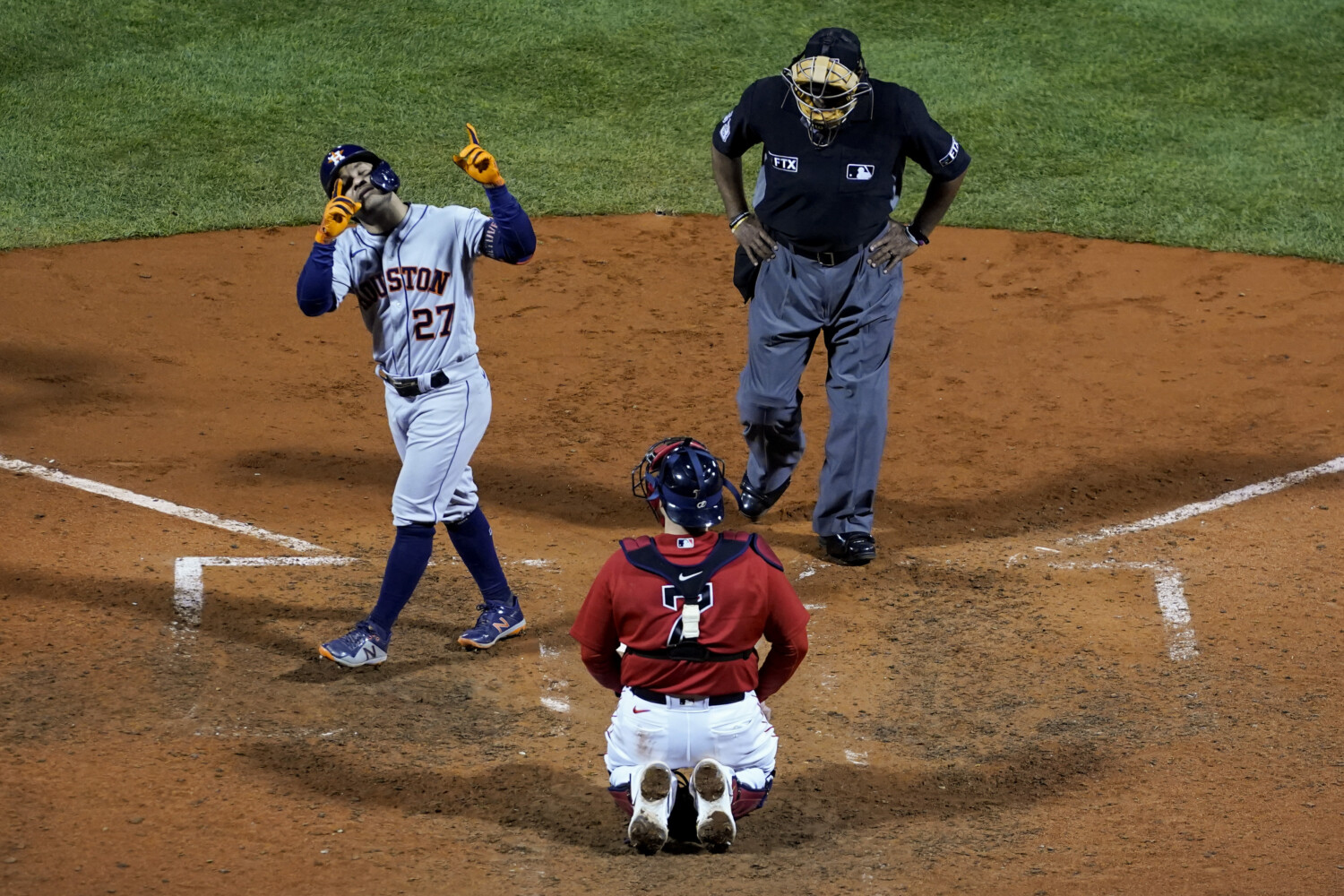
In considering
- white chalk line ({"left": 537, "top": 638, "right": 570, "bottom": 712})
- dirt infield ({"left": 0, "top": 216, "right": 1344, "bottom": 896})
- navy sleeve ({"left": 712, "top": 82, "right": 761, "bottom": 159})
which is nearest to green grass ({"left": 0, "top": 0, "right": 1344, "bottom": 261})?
dirt infield ({"left": 0, "top": 216, "right": 1344, "bottom": 896})

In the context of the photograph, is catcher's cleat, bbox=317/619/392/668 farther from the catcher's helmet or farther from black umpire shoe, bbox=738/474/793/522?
black umpire shoe, bbox=738/474/793/522

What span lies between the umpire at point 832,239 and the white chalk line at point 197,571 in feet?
6.38

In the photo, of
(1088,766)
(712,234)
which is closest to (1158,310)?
(712,234)

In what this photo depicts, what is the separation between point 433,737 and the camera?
5219mm

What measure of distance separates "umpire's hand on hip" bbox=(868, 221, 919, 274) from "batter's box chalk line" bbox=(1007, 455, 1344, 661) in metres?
1.38

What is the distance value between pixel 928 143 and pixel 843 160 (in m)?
0.35

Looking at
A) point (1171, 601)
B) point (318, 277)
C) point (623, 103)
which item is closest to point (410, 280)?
point (318, 277)

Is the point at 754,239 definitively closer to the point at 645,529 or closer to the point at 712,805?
the point at 645,529

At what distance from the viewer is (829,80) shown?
6020mm

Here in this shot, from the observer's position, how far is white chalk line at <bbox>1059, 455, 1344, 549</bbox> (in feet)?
22.3

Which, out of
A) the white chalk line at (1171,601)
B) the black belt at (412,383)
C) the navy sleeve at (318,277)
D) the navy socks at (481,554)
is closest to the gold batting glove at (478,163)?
the navy sleeve at (318,277)

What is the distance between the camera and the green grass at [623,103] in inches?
418

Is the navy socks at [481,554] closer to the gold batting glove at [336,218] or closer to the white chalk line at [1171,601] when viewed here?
the gold batting glove at [336,218]

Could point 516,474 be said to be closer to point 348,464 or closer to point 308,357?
point 348,464
